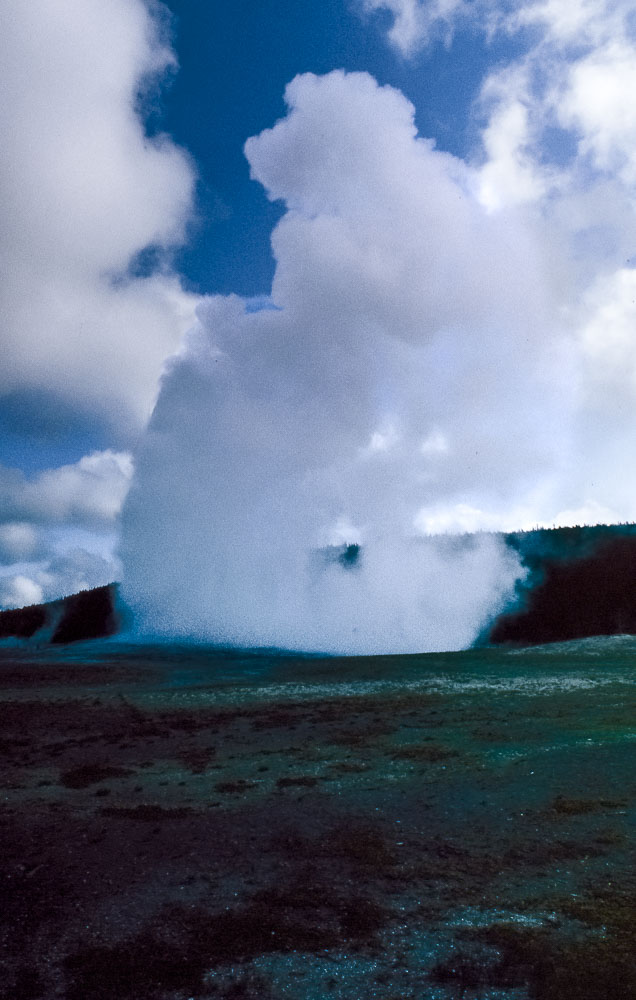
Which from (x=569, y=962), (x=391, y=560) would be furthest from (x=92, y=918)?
(x=391, y=560)

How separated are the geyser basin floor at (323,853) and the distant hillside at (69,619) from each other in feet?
114

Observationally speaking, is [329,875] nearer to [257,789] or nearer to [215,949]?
[215,949]

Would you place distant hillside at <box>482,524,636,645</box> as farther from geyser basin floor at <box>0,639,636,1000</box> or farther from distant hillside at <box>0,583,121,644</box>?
distant hillside at <box>0,583,121,644</box>

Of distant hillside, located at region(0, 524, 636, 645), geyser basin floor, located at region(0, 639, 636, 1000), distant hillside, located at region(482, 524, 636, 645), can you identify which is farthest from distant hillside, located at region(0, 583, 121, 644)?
geyser basin floor, located at region(0, 639, 636, 1000)

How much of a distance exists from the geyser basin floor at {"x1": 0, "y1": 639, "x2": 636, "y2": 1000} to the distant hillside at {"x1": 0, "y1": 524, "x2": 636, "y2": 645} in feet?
72.7

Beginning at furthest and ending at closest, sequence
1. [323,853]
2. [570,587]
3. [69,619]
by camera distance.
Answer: [69,619] → [570,587] → [323,853]

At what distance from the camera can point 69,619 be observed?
51.3 meters

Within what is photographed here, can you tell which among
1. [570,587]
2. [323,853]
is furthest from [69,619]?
[323,853]

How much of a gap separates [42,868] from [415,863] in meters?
3.16

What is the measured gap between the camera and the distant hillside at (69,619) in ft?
149

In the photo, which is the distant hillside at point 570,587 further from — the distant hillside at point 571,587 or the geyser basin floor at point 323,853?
the geyser basin floor at point 323,853

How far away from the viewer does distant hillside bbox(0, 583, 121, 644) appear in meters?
45.3

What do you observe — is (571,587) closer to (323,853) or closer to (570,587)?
(570,587)

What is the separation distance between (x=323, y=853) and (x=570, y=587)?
1304 inches
